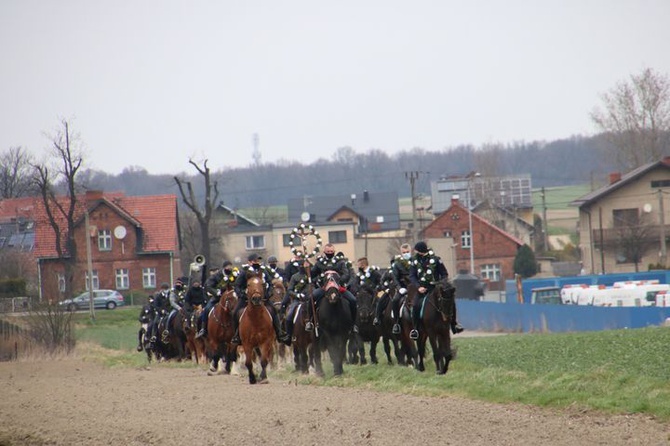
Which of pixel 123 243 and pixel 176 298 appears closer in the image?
pixel 176 298

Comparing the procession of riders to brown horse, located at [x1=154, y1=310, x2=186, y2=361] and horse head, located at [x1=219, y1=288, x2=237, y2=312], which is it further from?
brown horse, located at [x1=154, y1=310, x2=186, y2=361]

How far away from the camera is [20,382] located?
98.5ft

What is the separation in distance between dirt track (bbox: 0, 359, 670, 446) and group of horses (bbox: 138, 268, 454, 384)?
122cm

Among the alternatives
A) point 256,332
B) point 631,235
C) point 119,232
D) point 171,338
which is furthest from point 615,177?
point 256,332

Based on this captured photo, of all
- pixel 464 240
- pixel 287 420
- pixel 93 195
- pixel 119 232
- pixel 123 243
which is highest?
pixel 93 195

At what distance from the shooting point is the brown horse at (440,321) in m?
21.9

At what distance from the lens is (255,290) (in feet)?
76.3

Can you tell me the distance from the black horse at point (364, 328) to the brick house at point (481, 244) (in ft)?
226

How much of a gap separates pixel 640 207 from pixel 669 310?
152 feet

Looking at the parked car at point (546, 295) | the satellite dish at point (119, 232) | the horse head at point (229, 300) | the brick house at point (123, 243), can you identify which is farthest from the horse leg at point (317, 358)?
the satellite dish at point (119, 232)

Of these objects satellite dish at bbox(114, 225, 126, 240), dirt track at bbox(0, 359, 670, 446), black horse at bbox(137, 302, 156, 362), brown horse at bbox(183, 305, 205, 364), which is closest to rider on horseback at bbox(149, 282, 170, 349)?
black horse at bbox(137, 302, 156, 362)

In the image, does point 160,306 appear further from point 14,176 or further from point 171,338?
point 14,176

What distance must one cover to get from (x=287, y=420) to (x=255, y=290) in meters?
7.40

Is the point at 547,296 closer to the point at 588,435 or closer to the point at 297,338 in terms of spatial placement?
the point at 297,338
